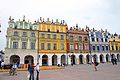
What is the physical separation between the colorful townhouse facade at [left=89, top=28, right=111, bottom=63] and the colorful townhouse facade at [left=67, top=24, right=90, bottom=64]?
2081 mm

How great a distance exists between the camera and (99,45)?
4806cm

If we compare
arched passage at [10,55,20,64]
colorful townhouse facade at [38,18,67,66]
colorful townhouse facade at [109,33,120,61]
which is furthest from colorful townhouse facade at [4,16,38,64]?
colorful townhouse facade at [109,33,120,61]

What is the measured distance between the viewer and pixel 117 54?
51.5 m

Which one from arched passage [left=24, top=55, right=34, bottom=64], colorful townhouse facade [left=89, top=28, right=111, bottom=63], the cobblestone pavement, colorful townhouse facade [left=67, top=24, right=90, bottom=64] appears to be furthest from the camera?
colorful townhouse facade [left=89, top=28, right=111, bottom=63]

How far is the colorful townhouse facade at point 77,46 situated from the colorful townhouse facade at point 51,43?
79.6 inches

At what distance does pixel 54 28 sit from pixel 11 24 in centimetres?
1233

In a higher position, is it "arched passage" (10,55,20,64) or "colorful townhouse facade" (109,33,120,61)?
"colorful townhouse facade" (109,33,120,61)

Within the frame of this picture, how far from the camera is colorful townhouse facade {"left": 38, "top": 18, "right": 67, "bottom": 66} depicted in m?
39.2

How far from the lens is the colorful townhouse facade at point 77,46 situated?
42.8 metres

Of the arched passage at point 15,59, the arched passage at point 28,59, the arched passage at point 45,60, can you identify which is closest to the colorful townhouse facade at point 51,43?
the arched passage at point 45,60

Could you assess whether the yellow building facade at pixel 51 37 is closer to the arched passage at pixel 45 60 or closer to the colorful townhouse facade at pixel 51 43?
the colorful townhouse facade at pixel 51 43

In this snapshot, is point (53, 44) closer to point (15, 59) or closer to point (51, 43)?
point (51, 43)

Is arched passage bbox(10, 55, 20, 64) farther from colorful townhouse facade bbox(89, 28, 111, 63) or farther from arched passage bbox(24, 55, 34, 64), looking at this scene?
colorful townhouse facade bbox(89, 28, 111, 63)

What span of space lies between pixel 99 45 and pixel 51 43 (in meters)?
18.3
